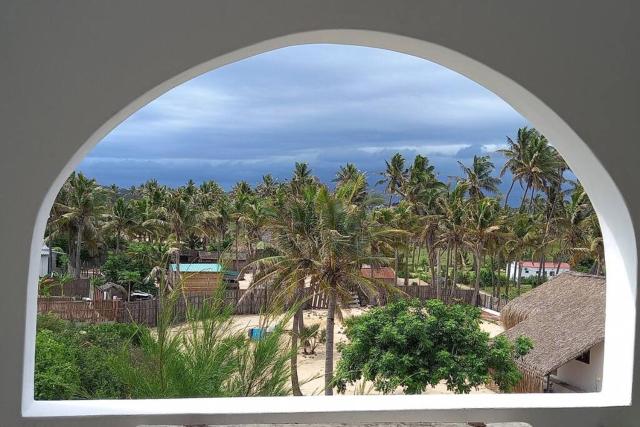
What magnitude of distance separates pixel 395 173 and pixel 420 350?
19.3 meters

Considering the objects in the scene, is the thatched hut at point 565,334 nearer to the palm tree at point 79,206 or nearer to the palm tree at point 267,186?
the palm tree at point 79,206

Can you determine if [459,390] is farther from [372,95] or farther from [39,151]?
[372,95]

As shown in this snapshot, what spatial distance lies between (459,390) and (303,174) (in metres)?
20.6

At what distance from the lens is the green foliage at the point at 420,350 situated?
42.1ft

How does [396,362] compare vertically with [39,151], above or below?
below

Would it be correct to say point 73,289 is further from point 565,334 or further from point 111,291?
point 565,334

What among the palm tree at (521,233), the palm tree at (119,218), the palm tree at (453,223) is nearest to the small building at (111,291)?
the palm tree at (119,218)

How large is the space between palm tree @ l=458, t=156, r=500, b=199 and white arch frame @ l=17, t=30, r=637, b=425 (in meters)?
28.4

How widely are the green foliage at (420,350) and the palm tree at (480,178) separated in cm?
1650

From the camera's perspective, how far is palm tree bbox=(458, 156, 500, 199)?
29.5 meters

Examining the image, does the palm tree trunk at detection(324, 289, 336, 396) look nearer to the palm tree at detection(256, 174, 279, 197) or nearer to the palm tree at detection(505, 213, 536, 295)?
the palm tree at detection(505, 213, 536, 295)

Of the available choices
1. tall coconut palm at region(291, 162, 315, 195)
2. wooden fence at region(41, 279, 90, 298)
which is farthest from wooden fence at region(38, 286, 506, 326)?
tall coconut palm at region(291, 162, 315, 195)

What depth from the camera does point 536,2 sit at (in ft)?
5.23
